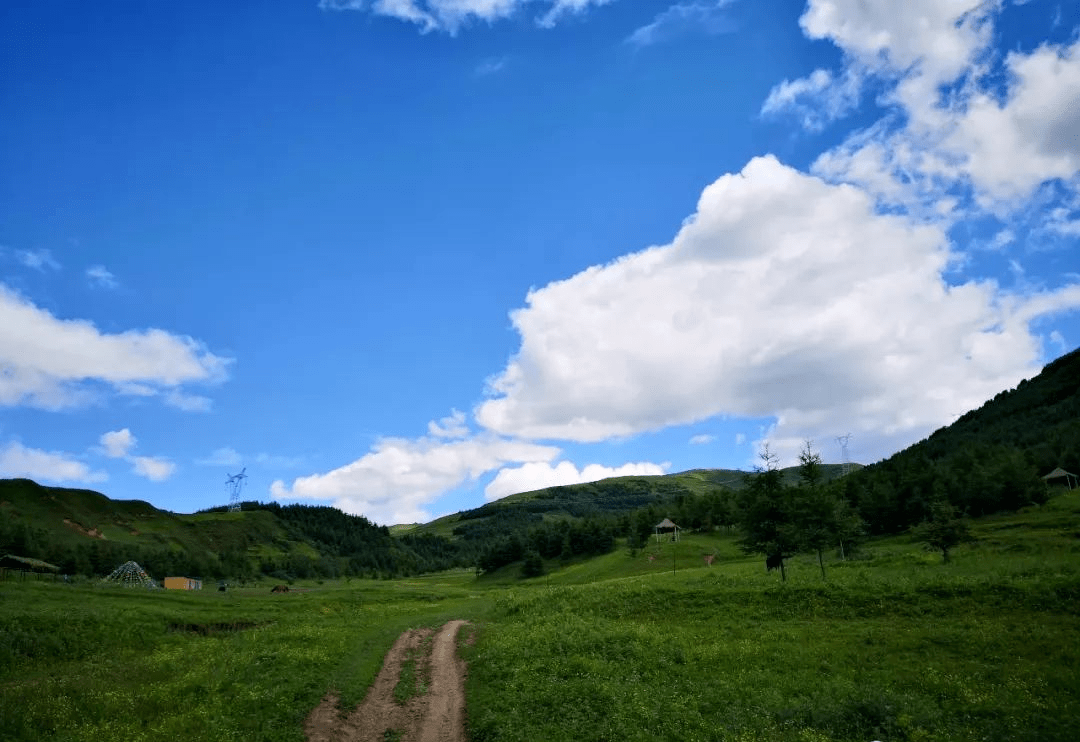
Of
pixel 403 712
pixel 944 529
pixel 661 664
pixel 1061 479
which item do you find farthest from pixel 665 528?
pixel 403 712

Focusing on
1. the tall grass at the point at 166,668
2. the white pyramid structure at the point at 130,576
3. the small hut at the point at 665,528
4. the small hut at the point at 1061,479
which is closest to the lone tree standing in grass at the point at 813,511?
the tall grass at the point at 166,668

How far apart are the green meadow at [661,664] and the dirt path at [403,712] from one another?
0.68 m

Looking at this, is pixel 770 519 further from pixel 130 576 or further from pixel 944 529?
pixel 130 576

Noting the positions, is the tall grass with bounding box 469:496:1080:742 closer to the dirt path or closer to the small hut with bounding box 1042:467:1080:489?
the dirt path

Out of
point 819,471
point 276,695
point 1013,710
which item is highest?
point 819,471

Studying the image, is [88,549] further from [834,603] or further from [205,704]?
[834,603]

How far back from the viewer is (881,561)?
53.4m

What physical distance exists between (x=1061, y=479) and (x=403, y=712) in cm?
13202

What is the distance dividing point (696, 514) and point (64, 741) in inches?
4700

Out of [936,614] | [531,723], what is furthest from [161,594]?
[936,614]

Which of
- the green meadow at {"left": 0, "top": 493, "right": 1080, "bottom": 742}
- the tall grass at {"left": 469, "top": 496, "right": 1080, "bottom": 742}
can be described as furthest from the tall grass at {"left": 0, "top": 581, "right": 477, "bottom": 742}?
the tall grass at {"left": 469, "top": 496, "right": 1080, "bottom": 742}

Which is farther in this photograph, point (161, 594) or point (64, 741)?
point (161, 594)

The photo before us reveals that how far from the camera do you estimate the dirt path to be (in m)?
21.8

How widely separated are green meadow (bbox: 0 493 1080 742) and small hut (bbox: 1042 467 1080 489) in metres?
89.0
